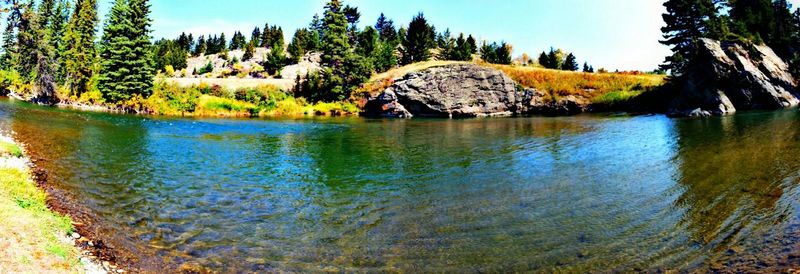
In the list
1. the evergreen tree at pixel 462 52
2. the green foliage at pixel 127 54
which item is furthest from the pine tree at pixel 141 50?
the evergreen tree at pixel 462 52

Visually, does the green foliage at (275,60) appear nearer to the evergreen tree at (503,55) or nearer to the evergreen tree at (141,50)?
the evergreen tree at (141,50)

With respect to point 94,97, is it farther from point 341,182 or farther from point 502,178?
point 502,178

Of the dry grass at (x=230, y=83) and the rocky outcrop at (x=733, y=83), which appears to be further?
the dry grass at (x=230, y=83)

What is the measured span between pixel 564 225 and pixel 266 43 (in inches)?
4540

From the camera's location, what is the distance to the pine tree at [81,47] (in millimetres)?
62656

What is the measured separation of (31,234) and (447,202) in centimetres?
1013

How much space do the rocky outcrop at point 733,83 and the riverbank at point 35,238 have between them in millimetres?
47871

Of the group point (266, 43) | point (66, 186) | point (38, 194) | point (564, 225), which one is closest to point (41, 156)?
point (66, 186)

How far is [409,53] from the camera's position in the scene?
7712 cm

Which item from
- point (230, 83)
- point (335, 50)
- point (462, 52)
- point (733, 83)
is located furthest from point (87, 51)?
point (733, 83)

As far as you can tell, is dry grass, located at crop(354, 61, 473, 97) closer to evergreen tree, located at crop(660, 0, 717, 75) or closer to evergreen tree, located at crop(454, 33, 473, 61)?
evergreen tree, located at crop(454, 33, 473, 61)

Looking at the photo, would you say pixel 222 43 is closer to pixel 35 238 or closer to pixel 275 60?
pixel 275 60

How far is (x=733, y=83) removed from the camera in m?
46.0

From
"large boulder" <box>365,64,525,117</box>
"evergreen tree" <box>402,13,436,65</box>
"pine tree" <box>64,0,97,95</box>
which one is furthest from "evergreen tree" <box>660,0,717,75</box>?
"pine tree" <box>64,0,97,95</box>
